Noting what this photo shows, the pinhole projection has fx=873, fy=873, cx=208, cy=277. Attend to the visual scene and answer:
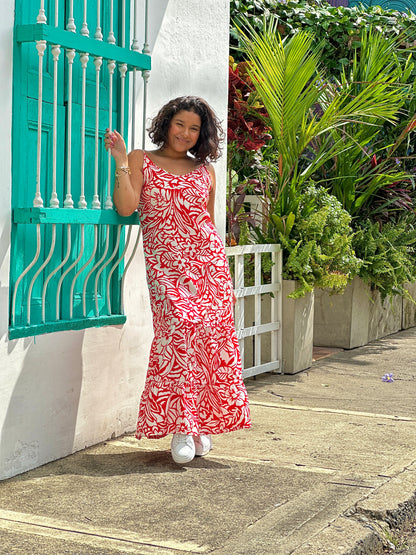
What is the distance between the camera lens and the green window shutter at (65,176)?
3840mm

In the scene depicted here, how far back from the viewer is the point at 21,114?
3.84 metres

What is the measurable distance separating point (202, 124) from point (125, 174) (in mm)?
509

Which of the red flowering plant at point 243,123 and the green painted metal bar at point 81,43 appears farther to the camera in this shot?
the red flowering plant at point 243,123

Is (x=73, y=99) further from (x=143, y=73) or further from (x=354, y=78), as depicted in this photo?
(x=354, y=78)

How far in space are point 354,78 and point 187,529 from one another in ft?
18.1

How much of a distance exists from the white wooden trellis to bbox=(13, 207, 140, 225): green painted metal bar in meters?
1.71

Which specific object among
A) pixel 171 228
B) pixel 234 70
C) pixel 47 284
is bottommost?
pixel 47 284

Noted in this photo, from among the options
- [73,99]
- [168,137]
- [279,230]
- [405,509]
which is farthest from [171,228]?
[279,230]

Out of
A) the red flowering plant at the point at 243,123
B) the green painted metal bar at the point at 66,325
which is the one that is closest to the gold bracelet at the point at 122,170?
the green painted metal bar at the point at 66,325

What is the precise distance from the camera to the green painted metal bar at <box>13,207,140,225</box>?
3773 mm

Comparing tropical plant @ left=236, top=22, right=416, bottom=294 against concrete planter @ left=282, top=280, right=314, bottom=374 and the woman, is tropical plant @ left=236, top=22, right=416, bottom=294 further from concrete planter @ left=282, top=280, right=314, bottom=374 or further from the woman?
the woman

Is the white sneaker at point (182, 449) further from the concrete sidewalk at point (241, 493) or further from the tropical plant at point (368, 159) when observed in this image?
the tropical plant at point (368, 159)

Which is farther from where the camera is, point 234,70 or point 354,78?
point 354,78

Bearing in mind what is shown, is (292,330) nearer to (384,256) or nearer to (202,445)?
(384,256)
